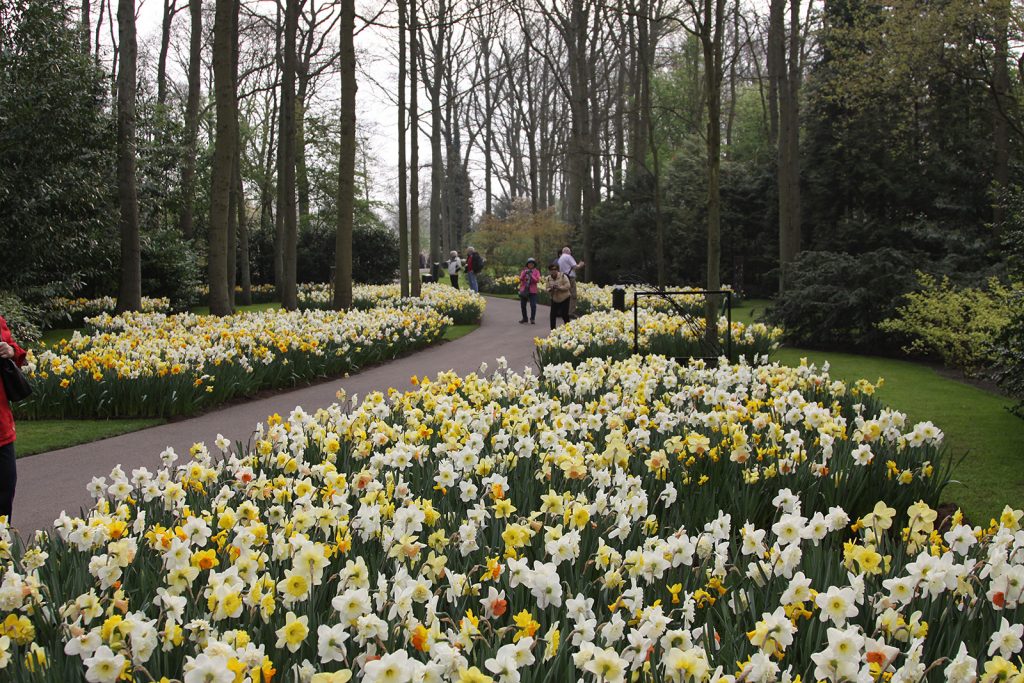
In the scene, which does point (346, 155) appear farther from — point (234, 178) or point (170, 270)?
point (170, 270)

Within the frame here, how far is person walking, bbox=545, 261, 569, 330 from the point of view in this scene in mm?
15016

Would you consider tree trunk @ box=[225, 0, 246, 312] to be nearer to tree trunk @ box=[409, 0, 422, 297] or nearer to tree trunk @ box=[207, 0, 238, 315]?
tree trunk @ box=[207, 0, 238, 315]

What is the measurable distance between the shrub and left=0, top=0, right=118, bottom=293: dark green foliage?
49.4 ft

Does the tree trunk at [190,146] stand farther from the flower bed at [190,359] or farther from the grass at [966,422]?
the grass at [966,422]

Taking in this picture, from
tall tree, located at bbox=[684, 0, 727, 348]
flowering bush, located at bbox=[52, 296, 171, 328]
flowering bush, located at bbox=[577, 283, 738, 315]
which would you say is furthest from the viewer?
flowering bush, located at bbox=[52, 296, 171, 328]

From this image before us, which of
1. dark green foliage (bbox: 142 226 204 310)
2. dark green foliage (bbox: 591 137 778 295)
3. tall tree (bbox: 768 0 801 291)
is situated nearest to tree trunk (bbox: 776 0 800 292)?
tall tree (bbox: 768 0 801 291)

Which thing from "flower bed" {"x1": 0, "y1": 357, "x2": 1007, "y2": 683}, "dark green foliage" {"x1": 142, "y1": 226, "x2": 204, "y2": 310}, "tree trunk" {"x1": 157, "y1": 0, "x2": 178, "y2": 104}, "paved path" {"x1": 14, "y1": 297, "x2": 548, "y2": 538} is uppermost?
"tree trunk" {"x1": 157, "y1": 0, "x2": 178, "y2": 104}

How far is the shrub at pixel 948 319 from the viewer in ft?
35.2

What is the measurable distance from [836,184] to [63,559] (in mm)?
20837

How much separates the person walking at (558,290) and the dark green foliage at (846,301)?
402cm

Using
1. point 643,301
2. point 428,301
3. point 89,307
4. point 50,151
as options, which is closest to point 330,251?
point 428,301

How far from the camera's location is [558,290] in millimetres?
15219

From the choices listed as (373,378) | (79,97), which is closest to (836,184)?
(373,378)

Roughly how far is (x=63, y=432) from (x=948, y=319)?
37.9ft
